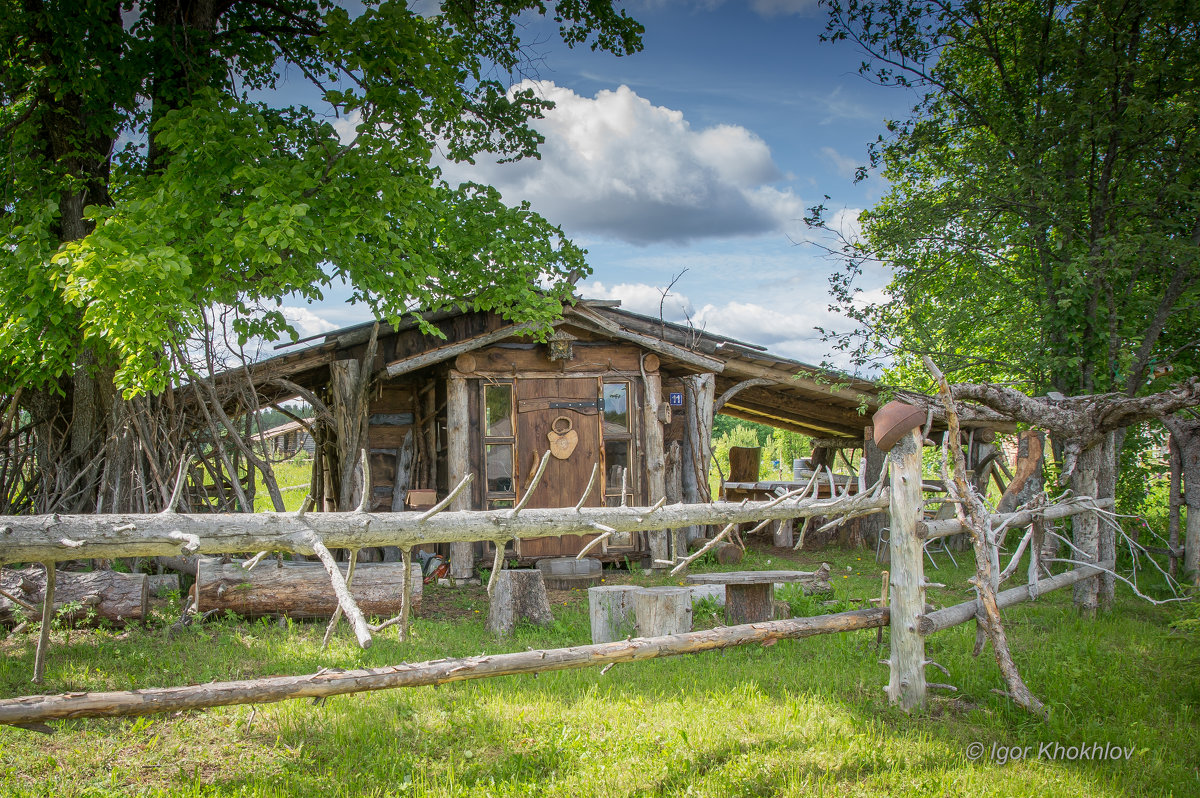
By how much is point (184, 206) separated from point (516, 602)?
Answer: 469 cm

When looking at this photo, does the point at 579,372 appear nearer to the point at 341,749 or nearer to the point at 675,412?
the point at 675,412

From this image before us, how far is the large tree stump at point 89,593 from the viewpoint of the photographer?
6582 millimetres

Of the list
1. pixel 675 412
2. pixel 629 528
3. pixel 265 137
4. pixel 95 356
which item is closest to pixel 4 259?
pixel 95 356

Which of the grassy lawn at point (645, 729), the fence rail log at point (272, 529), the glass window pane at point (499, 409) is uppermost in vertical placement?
the glass window pane at point (499, 409)

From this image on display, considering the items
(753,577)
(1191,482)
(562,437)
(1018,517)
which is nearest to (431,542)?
(753,577)

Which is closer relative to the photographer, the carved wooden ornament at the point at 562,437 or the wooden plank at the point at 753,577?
the wooden plank at the point at 753,577

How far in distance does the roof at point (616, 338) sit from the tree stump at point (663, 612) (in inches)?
156

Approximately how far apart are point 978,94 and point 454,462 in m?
8.70

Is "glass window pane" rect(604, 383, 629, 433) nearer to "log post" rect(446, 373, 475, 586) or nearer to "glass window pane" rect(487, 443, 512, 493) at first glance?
"glass window pane" rect(487, 443, 512, 493)

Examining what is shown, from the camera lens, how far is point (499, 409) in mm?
10219

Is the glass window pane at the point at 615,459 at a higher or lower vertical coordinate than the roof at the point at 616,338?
lower

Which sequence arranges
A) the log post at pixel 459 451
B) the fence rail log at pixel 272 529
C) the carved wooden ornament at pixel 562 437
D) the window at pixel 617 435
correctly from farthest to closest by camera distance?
the window at pixel 617 435 → the carved wooden ornament at pixel 562 437 → the log post at pixel 459 451 → the fence rail log at pixel 272 529

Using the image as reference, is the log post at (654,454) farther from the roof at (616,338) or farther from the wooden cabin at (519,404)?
the roof at (616,338)

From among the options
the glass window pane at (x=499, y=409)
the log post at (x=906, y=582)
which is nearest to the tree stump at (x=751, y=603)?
the log post at (x=906, y=582)
